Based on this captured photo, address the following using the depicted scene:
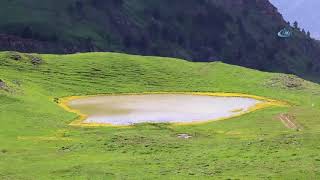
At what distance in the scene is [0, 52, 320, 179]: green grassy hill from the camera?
41375 mm

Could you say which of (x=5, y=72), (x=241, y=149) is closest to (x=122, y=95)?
(x=5, y=72)

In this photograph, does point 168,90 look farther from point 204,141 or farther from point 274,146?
point 274,146

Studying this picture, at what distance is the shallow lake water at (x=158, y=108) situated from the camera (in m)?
74.7

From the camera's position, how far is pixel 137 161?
146ft

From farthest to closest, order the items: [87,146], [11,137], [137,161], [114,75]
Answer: [114,75] < [11,137] < [87,146] < [137,161]

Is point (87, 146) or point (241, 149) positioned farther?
point (87, 146)

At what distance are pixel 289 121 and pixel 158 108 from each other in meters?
20.4

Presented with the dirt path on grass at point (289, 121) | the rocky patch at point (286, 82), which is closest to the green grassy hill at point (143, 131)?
the rocky patch at point (286, 82)

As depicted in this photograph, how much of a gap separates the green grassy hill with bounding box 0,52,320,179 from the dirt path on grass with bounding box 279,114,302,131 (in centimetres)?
69

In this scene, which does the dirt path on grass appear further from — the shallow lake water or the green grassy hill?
the shallow lake water

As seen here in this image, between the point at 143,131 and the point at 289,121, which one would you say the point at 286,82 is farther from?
the point at 143,131

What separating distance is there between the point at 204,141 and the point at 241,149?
864 cm

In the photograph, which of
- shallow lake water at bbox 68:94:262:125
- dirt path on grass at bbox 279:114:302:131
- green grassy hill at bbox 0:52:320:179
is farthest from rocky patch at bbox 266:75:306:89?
dirt path on grass at bbox 279:114:302:131

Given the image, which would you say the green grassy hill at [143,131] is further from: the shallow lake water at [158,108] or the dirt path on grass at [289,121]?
the shallow lake water at [158,108]
